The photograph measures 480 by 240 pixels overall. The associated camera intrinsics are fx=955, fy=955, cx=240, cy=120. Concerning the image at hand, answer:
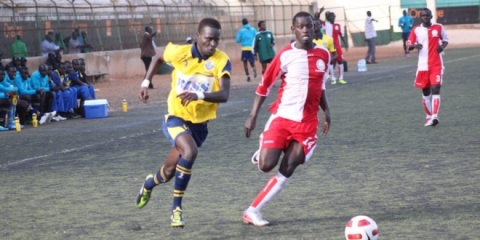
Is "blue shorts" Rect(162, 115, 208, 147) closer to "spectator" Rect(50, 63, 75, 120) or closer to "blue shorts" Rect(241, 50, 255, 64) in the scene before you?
"spectator" Rect(50, 63, 75, 120)

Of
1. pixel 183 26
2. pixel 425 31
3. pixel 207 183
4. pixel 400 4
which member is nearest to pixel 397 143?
pixel 425 31

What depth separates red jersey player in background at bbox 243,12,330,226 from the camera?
28.0ft

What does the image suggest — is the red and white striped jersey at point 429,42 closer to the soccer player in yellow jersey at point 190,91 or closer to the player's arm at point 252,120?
the player's arm at point 252,120

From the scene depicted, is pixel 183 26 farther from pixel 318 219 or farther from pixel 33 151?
pixel 318 219

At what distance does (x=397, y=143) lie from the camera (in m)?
14.0

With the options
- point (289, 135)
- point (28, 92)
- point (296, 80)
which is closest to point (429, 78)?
point (296, 80)

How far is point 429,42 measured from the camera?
53.0ft

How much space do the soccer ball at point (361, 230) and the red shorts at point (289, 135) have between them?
1494mm

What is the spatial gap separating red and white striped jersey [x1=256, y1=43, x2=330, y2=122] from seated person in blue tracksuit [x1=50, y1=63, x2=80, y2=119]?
13.1 meters

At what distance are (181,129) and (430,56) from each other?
8450mm

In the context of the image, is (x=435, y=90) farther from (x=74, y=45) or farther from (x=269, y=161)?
(x=74, y=45)

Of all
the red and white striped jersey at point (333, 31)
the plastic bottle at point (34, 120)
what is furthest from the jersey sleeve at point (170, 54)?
the red and white striped jersey at point (333, 31)

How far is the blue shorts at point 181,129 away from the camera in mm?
8634

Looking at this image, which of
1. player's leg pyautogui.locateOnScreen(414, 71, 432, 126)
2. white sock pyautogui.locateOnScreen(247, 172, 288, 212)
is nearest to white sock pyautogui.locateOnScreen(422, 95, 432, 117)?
player's leg pyautogui.locateOnScreen(414, 71, 432, 126)
